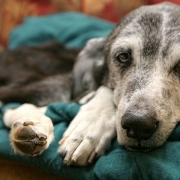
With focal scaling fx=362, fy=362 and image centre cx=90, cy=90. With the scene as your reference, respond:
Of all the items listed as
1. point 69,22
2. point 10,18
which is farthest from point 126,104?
point 10,18

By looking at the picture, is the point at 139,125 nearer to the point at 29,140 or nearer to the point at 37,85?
the point at 29,140

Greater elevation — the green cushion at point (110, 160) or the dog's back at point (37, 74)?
the green cushion at point (110, 160)

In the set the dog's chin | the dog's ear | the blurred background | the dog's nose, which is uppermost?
the dog's nose

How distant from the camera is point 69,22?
3002 millimetres

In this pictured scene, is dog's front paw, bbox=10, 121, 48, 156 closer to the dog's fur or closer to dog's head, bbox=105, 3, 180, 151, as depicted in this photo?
the dog's fur

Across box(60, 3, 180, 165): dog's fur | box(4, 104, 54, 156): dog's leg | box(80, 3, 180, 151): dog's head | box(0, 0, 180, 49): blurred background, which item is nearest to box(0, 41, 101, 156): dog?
box(4, 104, 54, 156): dog's leg

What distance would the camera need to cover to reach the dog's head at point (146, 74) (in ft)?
Result: 4.02

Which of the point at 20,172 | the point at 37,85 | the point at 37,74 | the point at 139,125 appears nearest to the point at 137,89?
the point at 139,125

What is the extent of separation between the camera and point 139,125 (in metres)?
1.18

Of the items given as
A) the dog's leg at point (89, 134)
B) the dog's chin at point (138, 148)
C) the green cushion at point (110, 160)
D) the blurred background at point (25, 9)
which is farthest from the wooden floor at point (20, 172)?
the blurred background at point (25, 9)

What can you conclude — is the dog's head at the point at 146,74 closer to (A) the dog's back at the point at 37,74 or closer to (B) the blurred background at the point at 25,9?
(A) the dog's back at the point at 37,74

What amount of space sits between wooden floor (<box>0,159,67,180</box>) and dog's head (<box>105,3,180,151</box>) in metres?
0.35

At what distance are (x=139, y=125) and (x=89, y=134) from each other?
25 centimetres

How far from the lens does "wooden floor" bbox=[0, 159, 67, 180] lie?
4.67 ft
